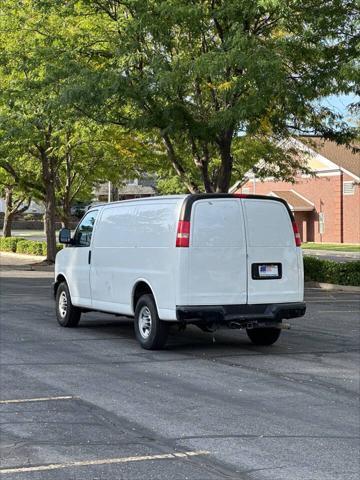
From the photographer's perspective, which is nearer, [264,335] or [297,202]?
[264,335]

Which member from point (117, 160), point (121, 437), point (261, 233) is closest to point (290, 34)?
point (261, 233)

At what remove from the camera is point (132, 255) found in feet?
39.1

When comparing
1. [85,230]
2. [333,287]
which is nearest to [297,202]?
[333,287]

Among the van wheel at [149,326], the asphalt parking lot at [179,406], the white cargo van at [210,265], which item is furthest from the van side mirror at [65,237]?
the van wheel at [149,326]

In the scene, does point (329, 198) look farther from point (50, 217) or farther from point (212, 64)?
point (212, 64)

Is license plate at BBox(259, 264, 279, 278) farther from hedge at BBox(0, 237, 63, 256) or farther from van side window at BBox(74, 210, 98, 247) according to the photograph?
hedge at BBox(0, 237, 63, 256)

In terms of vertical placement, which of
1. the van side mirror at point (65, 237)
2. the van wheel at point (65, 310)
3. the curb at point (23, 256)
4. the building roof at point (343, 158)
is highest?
the building roof at point (343, 158)

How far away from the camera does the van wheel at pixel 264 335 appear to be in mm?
12125

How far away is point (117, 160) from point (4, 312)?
16.9 meters

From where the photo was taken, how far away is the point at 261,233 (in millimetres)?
11258

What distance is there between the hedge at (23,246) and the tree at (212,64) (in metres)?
17.2

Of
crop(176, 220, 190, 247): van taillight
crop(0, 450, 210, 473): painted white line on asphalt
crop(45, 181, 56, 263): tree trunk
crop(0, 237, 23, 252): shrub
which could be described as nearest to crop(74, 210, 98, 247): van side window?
crop(176, 220, 190, 247): van taillight

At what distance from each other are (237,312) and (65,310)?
4.22 metres

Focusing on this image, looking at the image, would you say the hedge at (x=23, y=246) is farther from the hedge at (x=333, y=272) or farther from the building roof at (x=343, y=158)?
the building roof at (x=343, y=158)
